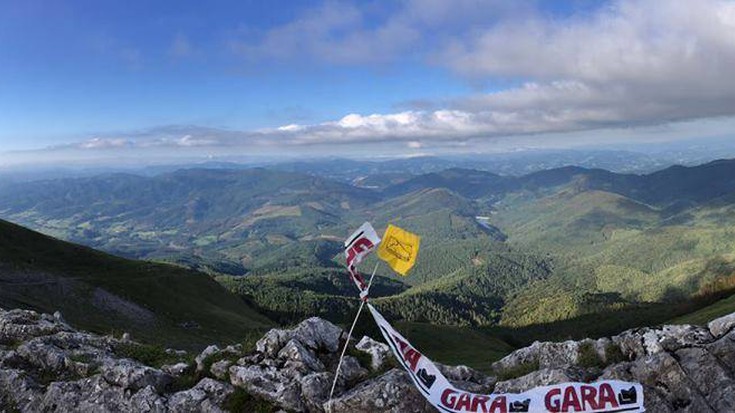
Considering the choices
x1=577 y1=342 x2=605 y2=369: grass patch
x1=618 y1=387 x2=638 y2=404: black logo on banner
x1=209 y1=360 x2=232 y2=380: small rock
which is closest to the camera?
x1=618 y1=387 x2=638 y2=404: black logo on banner

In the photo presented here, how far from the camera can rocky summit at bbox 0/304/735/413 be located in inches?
619

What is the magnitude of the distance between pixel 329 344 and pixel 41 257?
323ft

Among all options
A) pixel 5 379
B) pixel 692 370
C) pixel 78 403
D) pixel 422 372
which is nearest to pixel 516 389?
pixel 422 372

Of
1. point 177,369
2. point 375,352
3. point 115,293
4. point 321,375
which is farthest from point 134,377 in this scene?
point 115,293

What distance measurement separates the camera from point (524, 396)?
1491 cm

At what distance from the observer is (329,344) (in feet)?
66.1

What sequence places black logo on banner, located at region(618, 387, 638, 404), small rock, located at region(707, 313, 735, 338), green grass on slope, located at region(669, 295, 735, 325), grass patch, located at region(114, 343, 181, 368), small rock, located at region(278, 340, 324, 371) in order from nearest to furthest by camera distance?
black logo on banner, located at region(618, 387, 638, 404)
small rock, located at region(707, 313, 735, 338)
small rock, located at region(278, 340, 324, 371)
grass patch, located at region(114, 343, 181, 368)
green grass on slope, located at region(669, 295, 735, 325)

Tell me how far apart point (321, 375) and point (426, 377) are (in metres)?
4.10

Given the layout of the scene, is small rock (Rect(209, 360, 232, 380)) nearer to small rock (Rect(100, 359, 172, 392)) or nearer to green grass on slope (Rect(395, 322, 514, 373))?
small rock (Rect(100, 359, 172, 392))

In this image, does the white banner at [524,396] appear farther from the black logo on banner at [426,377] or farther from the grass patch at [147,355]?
the grass patch at [147,355]

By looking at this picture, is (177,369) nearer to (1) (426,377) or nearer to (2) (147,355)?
(2) (147,355)

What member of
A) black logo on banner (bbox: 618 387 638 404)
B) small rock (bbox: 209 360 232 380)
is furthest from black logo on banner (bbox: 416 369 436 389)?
small rock (bbox: 209 360 232 380)

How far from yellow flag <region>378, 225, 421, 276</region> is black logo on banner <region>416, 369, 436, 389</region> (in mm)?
3882

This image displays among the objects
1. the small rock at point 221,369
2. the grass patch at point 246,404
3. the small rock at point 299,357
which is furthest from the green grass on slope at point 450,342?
the grass patch at point 246,404
